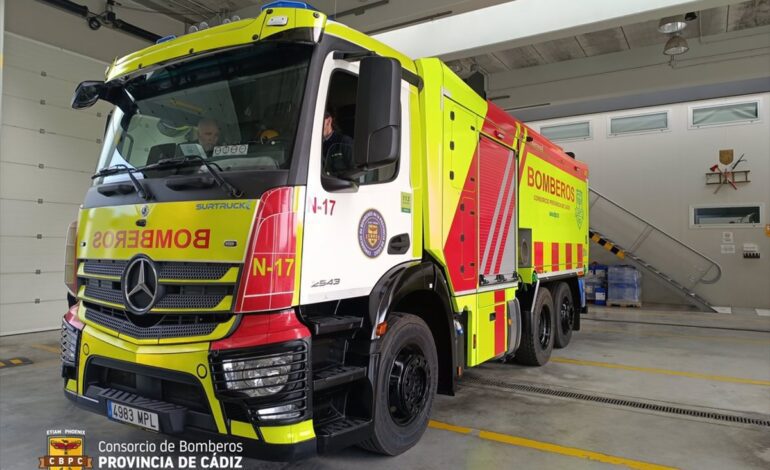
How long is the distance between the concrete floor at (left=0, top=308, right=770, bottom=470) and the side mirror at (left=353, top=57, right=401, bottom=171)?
193cm

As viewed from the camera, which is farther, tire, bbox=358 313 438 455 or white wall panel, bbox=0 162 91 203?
white wall panel, bbox=0 162 91 203

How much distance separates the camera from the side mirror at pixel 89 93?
3266mm

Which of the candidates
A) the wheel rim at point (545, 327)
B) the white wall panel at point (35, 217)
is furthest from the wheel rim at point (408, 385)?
the white wall panel at point (35, 217)

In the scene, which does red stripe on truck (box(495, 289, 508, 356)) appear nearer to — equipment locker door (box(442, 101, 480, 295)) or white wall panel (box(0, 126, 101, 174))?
equipment locker door (box(442, 101, 480, 295))

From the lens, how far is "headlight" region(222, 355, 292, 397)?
2.25 meters

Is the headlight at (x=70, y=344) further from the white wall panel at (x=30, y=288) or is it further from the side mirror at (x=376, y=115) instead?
the white wall panel at (x=30, y=288)

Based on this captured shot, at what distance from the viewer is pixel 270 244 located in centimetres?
231

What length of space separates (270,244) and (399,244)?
1.03 meters

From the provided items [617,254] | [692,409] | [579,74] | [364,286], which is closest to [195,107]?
[364,286]

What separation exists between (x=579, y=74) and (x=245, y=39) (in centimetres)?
969

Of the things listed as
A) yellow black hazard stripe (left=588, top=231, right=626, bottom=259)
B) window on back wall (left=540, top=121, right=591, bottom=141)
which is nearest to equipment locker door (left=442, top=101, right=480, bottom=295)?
yellow black hazard stripe (left=588, top=231, right=626, bottom=259)

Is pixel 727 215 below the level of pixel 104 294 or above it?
above

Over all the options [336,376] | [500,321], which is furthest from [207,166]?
[500,321]

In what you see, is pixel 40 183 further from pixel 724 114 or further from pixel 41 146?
pixel 724 114
